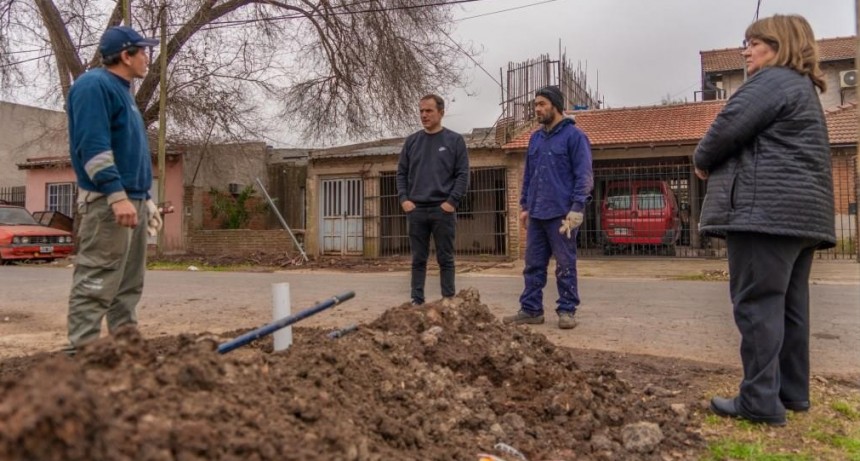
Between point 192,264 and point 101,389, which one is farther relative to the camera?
point 192,264

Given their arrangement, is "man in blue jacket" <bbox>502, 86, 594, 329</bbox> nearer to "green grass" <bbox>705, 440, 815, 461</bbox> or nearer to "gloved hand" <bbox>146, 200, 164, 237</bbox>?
"green grass" <bbox>705, 440, 815, 461</bbox>

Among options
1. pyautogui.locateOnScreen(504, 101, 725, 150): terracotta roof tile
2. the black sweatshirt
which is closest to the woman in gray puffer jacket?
the black sweatshirt

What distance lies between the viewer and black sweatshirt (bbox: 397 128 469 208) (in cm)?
512

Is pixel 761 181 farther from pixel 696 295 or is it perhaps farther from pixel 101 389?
pixel 696 295

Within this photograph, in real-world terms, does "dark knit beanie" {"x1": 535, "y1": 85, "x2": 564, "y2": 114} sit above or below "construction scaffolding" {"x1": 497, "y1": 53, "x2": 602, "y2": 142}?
below

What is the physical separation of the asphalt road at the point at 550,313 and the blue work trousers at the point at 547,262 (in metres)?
0.25

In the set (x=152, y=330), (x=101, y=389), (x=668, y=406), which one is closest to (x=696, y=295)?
(x=668, y=406)

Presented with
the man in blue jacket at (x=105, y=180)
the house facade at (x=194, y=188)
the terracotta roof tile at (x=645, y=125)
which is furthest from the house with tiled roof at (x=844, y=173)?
the man in blue jacket at (x=105, y=180)

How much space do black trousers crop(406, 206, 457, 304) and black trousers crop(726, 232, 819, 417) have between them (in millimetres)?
2621

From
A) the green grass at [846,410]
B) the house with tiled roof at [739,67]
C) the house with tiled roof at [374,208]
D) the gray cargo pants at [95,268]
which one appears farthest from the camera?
the house with tiled roof at [739,67]

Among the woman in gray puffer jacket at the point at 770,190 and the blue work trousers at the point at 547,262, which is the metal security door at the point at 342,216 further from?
the woman in gray puffer jacket at the point at 770,190

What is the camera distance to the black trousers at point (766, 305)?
2.62m

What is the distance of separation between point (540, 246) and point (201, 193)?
59.0 ft

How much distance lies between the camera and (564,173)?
495cm
